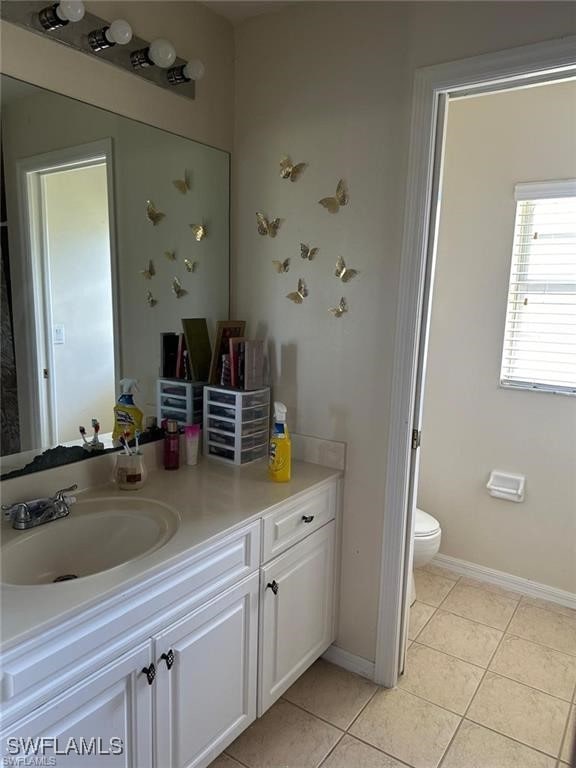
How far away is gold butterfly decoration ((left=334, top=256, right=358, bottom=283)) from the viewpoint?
73.9 inches

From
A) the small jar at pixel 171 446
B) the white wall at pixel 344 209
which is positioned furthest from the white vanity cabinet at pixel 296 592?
the small jar at pixel 171 446

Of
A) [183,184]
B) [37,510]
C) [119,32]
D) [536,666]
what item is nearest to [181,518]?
[37,510]

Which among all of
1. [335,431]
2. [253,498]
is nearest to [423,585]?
[335,431]

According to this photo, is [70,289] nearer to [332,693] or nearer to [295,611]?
[295,611]

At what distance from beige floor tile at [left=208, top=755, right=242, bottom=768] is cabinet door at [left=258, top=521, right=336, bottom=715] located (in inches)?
6.3

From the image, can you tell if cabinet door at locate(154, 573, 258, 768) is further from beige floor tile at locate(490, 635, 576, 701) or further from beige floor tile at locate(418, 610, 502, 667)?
beige floor tile at locate(490, 635, 576, 701)

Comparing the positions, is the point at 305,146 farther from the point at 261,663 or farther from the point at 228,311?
the point at 261,663

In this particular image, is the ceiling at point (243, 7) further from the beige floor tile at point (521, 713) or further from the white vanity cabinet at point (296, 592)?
the beige floor tile at point (521, 713)

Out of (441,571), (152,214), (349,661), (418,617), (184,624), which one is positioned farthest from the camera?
(441,571)

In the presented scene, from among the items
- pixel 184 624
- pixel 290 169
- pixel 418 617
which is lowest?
pixel 418 617

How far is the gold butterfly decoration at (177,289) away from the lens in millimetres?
1969

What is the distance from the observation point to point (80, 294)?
5.45 ft

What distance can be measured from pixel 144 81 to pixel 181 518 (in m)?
1.39

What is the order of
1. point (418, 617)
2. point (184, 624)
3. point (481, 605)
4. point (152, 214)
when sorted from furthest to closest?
point (481, 605) < point (418, 617) < point (152, 214) < point (184, 624)
